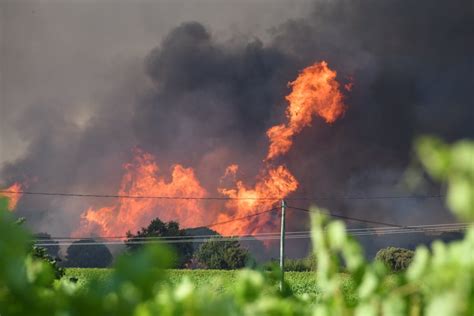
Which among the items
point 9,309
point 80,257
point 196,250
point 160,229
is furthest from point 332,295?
point 80,257

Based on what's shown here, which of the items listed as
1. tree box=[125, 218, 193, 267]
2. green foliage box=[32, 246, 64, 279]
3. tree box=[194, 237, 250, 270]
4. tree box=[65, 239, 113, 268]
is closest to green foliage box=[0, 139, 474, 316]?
green foliage box=[32, 246, 64, 279]

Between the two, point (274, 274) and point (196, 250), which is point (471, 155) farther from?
point (196, 250)

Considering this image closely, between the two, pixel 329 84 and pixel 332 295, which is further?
pixel 329 84

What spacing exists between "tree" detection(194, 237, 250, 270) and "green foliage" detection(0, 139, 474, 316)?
8929cm

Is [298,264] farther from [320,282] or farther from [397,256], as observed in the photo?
[320,282]

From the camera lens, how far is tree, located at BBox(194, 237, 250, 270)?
90.4m

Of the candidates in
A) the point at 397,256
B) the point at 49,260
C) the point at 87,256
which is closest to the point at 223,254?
the point at 397,256

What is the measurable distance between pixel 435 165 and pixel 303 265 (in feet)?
288

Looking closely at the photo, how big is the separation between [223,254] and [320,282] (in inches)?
3567

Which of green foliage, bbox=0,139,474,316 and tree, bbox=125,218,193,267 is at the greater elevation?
tree, bbox=125,218,193,267

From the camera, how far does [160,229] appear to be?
8694cm

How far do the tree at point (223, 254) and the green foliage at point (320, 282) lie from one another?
293 feet

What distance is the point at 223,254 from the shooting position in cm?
9050

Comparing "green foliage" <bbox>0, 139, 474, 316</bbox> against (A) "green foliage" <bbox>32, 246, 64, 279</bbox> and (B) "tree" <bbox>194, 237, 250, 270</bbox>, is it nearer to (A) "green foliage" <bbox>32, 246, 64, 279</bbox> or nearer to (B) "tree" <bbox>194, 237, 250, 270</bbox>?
(A) "green foliage" <bbox>32, 246, 64, 279</bbox>
